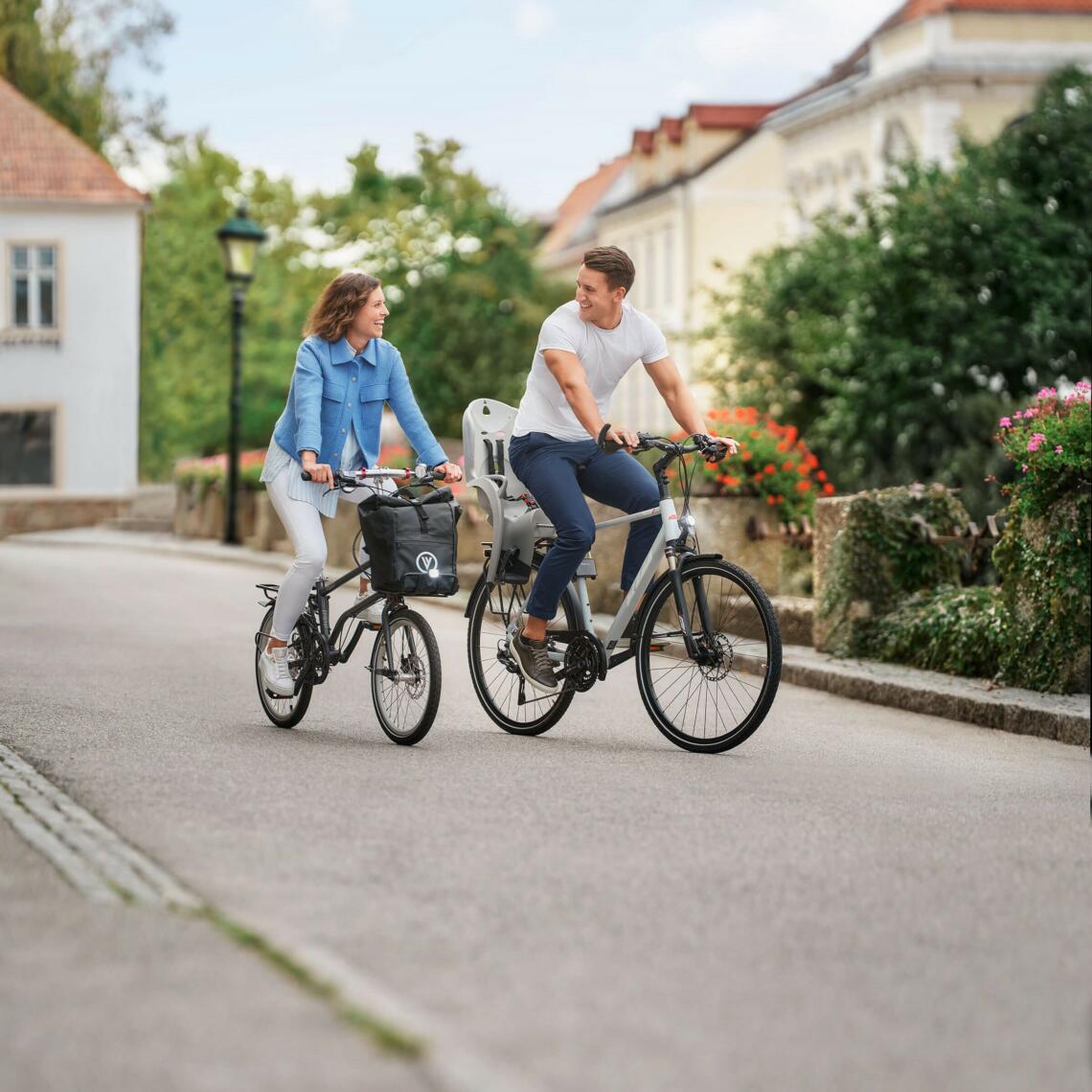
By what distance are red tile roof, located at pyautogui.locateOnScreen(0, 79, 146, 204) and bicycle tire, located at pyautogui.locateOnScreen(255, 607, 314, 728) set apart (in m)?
33.1

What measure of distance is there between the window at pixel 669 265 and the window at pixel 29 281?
27.1 meters

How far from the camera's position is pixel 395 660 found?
8.67 metres

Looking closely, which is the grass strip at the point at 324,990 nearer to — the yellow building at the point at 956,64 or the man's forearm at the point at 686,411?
the man's forearm at the point at 686,411

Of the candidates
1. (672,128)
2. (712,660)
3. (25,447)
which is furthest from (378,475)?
(672,128)

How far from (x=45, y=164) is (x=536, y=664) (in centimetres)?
3495

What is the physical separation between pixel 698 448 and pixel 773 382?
83.0ft

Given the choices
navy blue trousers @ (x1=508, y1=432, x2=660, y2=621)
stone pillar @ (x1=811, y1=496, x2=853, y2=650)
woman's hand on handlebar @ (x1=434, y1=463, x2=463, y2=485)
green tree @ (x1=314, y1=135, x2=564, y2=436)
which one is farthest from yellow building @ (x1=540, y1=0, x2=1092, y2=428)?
woman's hand on handlebar @ (x1=434, y1=463, x2=463, y2=485)

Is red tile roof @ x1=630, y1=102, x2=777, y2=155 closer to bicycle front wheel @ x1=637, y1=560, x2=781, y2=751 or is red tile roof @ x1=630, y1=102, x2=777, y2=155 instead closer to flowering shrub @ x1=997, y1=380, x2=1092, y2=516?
flowering shrub @ x1=997, y1=380, x2=1092, y2=516

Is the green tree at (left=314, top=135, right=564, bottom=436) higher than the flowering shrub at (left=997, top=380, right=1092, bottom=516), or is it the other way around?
the green tree at (left=314, top=135, right=564, bottom=436)

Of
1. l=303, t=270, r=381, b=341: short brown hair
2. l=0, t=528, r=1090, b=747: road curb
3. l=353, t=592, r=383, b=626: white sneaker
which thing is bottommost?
l=0, t=528, r=1090, b=747: road curb

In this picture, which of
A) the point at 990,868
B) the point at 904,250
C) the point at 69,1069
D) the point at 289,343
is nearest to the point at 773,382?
the point at 904,250

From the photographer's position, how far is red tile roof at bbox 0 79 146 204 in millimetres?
41094

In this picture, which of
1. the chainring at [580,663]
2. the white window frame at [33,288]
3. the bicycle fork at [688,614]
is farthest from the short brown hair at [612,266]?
the white window frame at [33,288]

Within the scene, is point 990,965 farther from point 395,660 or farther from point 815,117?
point 815,117
